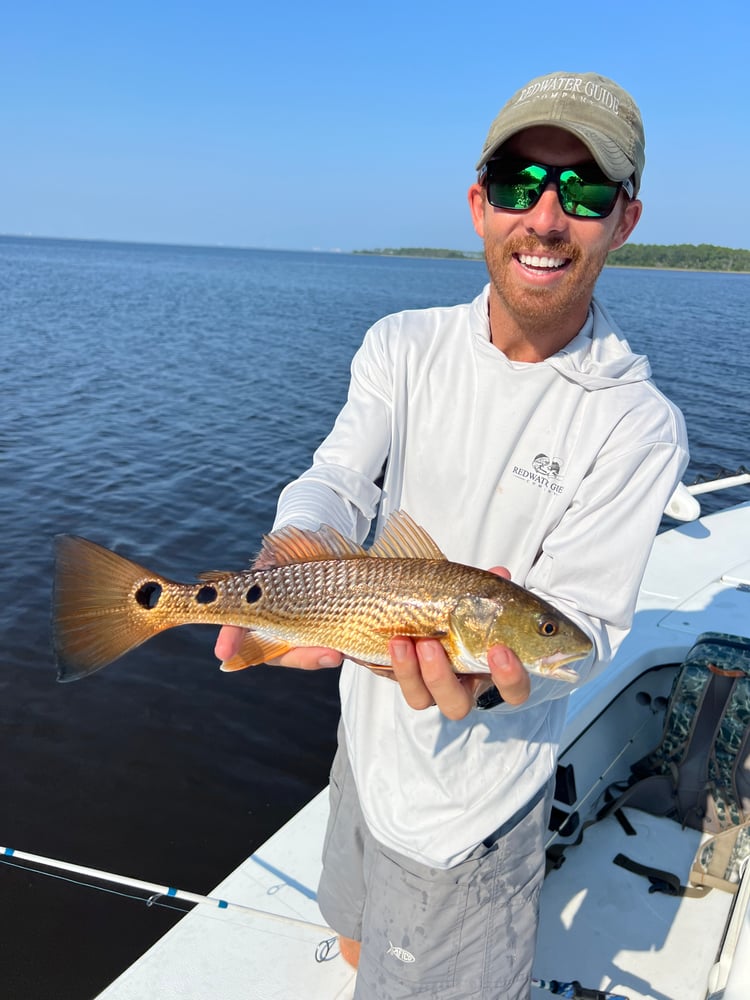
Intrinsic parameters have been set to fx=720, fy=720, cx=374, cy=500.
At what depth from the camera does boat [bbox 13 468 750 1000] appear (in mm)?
3836

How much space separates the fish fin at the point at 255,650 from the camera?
118 inches

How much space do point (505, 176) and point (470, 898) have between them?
305 cm

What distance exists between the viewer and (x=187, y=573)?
1229 centimetres

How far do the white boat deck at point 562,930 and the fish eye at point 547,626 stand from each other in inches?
72.3

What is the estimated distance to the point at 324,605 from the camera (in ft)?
9.72

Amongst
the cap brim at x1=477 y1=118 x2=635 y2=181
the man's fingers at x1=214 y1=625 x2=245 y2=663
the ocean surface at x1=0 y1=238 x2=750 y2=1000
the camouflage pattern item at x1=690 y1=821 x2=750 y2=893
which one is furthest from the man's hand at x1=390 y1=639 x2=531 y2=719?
the ocean surface at x1=0 y1=238 x2=750 y2=1000

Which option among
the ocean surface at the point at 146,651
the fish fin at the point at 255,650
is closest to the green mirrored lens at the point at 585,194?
the fish fin at the point at 255,650

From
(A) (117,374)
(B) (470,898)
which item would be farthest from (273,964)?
(A) (117,374)

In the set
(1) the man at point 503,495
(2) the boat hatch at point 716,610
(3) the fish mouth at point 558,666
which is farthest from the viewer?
(2) the boat hatch at point 716,610

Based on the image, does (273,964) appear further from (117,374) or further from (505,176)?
(117,374)

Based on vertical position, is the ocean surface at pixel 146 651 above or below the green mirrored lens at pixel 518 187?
below

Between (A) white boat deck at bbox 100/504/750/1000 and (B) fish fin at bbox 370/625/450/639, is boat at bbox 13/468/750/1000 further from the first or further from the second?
(B) fish fin at bbox 370/625/450/639

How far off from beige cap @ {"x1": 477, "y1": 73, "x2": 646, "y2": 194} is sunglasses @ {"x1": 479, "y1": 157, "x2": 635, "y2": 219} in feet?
0.26

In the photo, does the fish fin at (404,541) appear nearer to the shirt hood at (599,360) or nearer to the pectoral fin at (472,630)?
the pectoral fin at (472,630)
